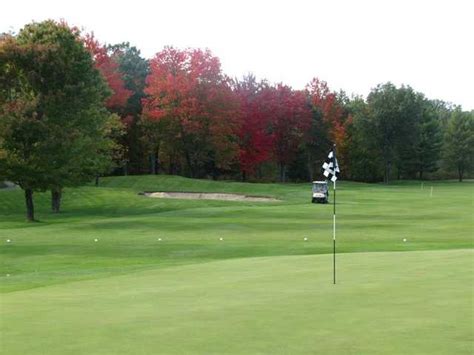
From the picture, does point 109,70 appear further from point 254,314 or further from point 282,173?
point 254,314

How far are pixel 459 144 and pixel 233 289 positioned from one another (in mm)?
96878

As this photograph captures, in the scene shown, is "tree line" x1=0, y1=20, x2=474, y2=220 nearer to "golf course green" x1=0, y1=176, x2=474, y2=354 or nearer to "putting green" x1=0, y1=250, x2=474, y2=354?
"golf course green" x1=0, y1=176, x2=474, y2=354

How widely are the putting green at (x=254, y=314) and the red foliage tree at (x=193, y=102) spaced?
55461 millimetres

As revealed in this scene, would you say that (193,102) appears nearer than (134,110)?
Yes

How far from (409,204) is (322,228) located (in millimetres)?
18923

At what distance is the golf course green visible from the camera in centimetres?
870

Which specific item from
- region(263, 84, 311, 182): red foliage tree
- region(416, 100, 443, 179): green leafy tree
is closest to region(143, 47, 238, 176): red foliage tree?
region(263, 84, 311, 182): red foliage tree

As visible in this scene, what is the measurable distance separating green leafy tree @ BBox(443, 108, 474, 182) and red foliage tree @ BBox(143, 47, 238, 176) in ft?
147

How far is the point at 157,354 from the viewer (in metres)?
7.99

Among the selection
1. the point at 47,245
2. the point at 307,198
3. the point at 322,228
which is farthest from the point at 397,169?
the point at 47,245

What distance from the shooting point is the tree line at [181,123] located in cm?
4066

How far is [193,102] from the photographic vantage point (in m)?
71.2

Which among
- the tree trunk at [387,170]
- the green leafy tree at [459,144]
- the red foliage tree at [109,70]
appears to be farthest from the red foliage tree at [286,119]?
the green leafy tree at [459,144]

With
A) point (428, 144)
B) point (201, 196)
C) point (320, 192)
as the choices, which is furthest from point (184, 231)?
point (428, 144)
